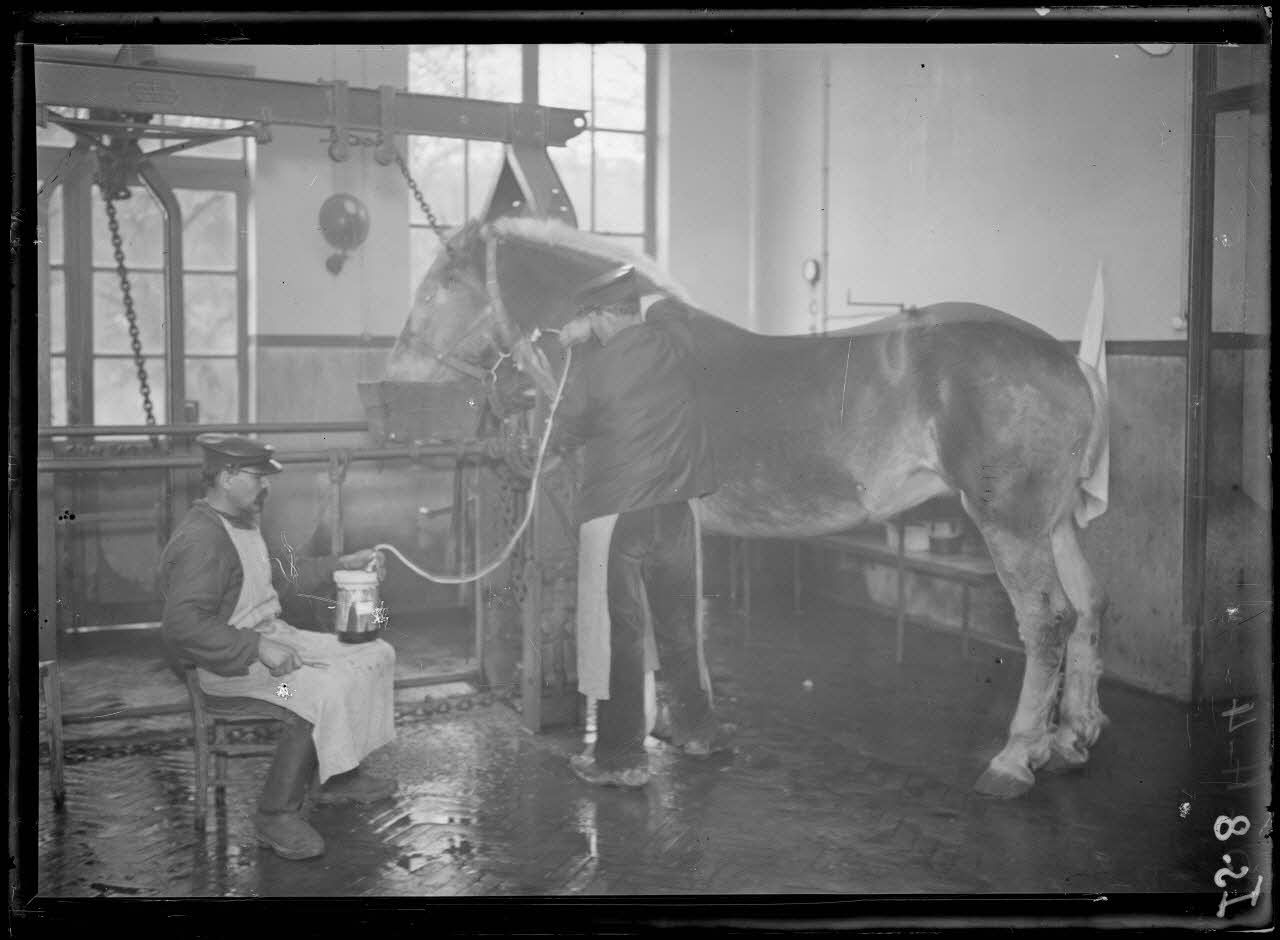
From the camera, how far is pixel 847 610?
5609mm

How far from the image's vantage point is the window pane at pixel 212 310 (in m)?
6.68

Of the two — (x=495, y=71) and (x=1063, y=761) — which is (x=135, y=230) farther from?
(x=1063, y=761)

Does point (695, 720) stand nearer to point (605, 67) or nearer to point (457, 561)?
point (457, 561)

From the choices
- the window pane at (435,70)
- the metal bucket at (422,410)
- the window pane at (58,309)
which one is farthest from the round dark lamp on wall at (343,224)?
the window pane at (58,309)

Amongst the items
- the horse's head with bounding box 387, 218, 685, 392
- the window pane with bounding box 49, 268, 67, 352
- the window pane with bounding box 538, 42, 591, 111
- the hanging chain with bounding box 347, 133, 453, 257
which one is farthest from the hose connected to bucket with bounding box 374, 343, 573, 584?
the window pane with bounding box 49, 268, 67, 352

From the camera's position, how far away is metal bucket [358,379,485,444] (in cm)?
513

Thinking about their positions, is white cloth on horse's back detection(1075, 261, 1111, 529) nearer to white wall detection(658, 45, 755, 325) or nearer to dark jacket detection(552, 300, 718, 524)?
white wall detection(658, 45, 755, 325)

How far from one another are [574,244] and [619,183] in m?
0.55

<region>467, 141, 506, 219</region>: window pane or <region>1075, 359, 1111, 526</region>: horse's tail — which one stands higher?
<region>467, 141, 506, 219</region>: window pane

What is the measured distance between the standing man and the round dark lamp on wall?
1374mm

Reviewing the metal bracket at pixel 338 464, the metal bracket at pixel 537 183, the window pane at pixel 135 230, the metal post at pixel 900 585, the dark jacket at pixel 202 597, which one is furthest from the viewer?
the window pane at pixel 135 230

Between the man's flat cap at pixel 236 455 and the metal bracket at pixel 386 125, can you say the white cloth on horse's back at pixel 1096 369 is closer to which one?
the metal bracket at pixel 386 125

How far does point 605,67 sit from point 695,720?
2.78 m
